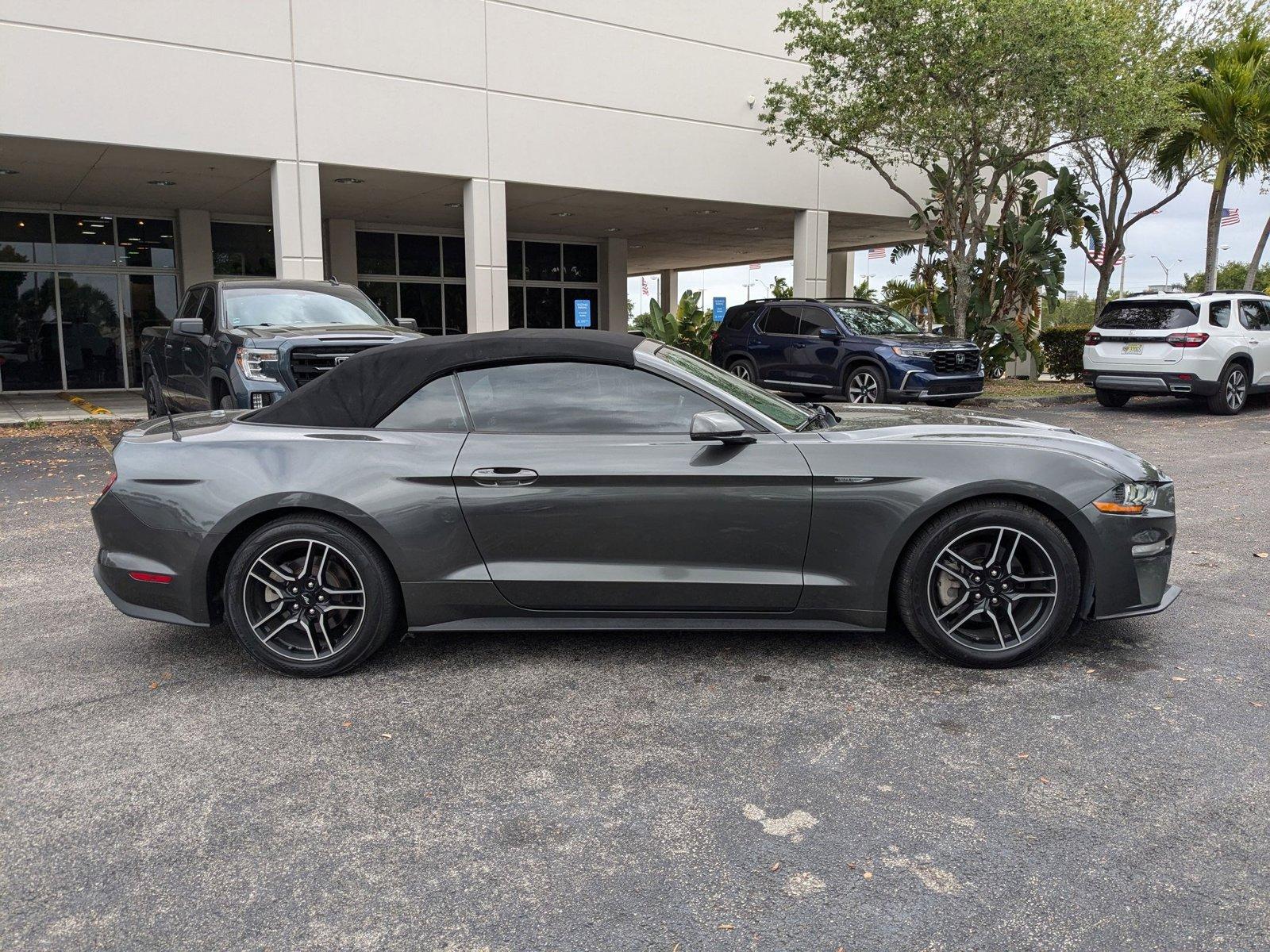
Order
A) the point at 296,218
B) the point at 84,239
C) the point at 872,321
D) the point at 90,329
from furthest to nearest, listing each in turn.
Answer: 1. the point at 90,329
2. the point at 84,239
3. the point at 872,321
4. the point at 296,218

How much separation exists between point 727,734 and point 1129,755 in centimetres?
139

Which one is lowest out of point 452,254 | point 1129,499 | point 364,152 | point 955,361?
point 1129,499

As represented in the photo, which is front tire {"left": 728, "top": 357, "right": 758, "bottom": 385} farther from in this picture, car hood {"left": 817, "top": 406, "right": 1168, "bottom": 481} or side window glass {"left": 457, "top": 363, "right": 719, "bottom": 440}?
side window glass {"left": 457, "top": 363, "right": 719, "bottom": 440}

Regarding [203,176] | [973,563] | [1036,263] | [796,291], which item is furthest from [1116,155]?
[973,563]

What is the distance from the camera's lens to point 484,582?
4102 mm

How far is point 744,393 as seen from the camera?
4473 millimetres

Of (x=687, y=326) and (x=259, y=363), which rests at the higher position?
(x=687, y=326)

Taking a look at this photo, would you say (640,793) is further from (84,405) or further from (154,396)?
(84,405)

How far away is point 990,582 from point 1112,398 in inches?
558

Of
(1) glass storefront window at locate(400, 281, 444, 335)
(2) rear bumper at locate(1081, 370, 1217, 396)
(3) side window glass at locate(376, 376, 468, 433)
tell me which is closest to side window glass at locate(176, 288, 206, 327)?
(3) side window glass at locate(376, 376, 468, 433)

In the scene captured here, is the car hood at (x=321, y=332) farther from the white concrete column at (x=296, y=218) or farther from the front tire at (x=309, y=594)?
the front tire at (x=309, y=594)

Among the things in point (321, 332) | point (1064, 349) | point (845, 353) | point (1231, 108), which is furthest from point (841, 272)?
point (321, 332)

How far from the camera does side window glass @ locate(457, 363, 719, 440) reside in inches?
165

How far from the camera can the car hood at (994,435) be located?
4.19 metres
